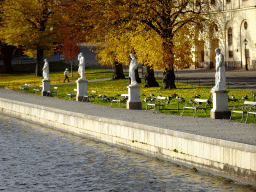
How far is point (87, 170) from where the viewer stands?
14477 millimetres

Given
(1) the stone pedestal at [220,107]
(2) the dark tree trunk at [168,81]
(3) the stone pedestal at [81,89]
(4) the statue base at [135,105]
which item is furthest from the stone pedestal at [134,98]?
(2) the dark tree trunk at [168,81]

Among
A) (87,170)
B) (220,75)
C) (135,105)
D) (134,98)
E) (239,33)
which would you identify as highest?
(239,33)

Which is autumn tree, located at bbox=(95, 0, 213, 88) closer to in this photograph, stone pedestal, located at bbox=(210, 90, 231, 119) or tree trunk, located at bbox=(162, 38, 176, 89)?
tree trunk, located at bbox=(162, 38, 176, 89)

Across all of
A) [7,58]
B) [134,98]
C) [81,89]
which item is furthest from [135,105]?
[7,58]

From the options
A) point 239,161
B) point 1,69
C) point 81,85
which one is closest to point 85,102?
point 81,85

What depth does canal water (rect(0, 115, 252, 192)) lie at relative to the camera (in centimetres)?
1254

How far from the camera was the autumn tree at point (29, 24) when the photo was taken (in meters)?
57.2

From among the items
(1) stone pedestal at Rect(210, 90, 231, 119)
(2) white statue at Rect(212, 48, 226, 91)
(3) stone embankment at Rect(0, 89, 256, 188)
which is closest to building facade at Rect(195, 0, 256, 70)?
(3) stone embankment at Rect(0, 89, 256, 188)

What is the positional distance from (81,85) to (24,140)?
400 inches

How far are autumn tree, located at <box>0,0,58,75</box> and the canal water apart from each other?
3909 centimetres

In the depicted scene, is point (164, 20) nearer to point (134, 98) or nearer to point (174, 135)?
point (134, 98)

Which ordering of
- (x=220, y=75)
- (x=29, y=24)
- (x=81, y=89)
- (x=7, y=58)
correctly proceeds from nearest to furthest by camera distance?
(x=220, y=75) → (x=81, y=89) → (x=29, y=24) → (x=7, y=58)

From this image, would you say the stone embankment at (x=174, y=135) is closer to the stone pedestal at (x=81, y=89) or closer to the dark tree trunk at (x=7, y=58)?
the stone pedestal at (x=81, y=89)

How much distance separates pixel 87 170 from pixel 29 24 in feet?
152
